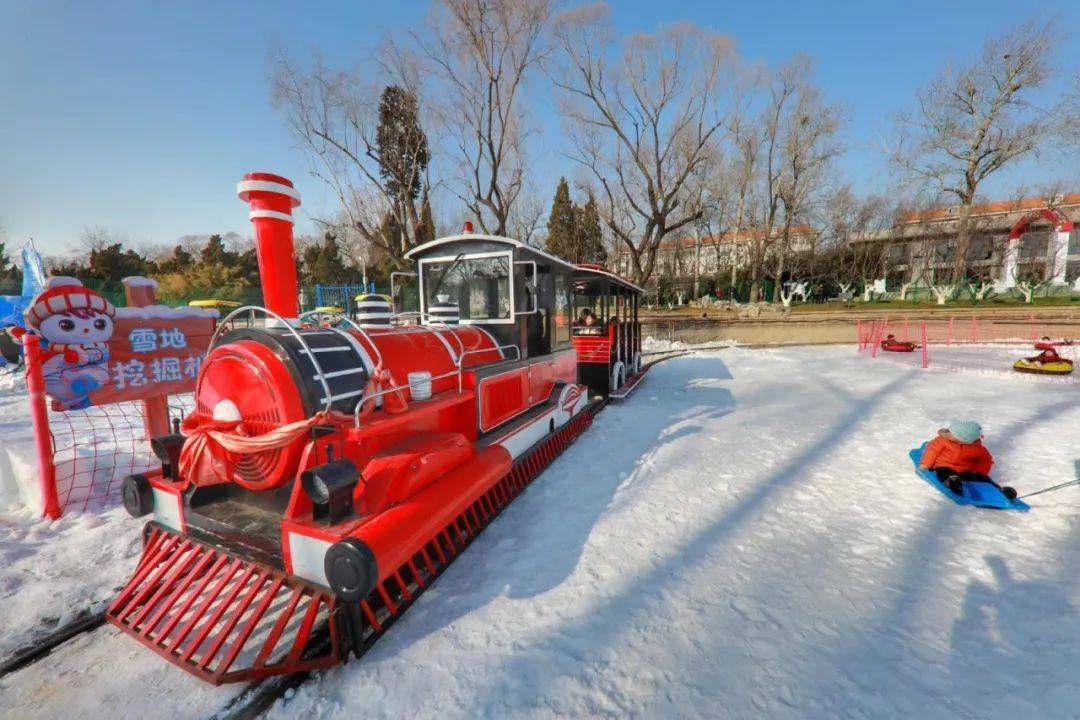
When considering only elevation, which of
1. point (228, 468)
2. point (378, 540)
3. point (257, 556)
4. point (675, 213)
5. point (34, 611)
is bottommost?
point (34, 611)

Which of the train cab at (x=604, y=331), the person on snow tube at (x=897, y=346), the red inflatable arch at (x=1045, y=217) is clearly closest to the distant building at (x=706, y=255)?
the red inflatable arch at (x=1045, y=217)

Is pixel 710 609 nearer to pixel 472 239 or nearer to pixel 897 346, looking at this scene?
pixel 472 239

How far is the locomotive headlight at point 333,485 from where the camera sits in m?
2.22

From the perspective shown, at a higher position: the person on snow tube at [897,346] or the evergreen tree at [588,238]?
the evergreen tree at [588,238]

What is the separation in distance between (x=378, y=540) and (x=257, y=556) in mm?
902

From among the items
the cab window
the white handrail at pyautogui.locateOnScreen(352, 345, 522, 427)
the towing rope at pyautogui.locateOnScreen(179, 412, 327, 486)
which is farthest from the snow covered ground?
the cab window

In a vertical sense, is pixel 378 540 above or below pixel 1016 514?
above

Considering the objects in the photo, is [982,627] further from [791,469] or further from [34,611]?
[34,611]

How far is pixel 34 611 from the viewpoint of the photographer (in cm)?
263

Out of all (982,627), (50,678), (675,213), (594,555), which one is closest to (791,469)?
(982,627)

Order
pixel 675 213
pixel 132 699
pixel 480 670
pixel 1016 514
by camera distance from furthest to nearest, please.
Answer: pixel 675 213 < pixel 1016 514 < pixel 480 670 < pixel 132 699

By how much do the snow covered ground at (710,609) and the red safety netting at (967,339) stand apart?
789 cm

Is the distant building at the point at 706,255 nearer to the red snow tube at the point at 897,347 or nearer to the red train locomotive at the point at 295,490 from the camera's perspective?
the red snow tube at the point at 897,347

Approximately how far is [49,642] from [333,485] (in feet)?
6.17
